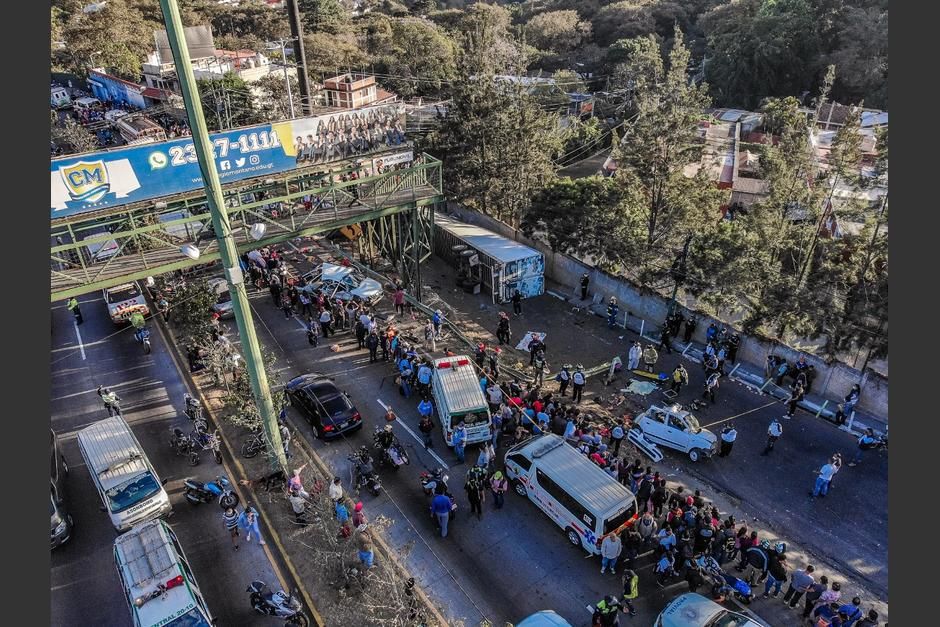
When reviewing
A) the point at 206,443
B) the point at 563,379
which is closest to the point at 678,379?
the point at 563,379

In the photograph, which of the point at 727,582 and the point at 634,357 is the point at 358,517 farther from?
the point at 634,357

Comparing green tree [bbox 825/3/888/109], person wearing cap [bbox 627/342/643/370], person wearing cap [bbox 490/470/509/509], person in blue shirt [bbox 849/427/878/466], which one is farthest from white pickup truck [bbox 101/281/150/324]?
green tree [bbox 825/3/888/109]

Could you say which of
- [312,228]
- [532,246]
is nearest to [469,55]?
[532,246]

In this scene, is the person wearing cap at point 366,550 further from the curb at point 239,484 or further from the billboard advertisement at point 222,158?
the billboard advertisement at point 222,158

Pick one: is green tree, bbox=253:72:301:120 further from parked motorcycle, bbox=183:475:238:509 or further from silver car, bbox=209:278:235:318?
parked motorcycle, bbox=183:475:238:509

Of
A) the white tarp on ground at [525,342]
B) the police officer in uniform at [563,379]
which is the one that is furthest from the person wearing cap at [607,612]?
the white tarp on ground at [525,342]

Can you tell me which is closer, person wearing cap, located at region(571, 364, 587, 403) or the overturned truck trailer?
person wearing cap, located at region(571, 364, 587, 403)
